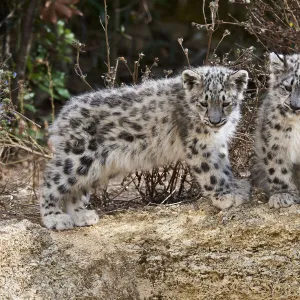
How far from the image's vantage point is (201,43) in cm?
1416

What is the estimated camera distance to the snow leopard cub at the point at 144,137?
6.72 m

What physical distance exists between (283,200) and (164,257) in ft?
3.85

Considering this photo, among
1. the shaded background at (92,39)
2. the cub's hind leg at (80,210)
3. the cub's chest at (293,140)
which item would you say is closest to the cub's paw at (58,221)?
the cub's hind leg at (80,210)

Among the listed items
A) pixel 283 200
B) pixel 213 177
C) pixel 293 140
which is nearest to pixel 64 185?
pixel 213 177

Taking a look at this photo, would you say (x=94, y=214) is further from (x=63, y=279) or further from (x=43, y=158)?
(x=43, y=158)

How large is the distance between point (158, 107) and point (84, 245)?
57.4 inches

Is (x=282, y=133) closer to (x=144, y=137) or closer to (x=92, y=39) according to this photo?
(x=144, y=137)

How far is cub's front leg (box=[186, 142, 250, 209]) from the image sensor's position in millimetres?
6707

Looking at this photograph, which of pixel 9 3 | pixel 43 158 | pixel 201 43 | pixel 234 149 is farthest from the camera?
pixel 201 43

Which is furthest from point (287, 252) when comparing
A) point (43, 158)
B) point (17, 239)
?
point (43, 158)

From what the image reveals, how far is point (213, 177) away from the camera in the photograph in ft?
22.0

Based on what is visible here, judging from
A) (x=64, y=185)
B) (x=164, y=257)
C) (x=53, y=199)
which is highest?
(x=64, y=185)

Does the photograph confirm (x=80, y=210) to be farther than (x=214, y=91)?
Yes

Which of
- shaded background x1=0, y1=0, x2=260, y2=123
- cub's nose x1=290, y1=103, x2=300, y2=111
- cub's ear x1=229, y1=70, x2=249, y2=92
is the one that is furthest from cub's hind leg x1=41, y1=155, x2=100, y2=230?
shaded background x1=0, y1=0, x2=260, y2=123
